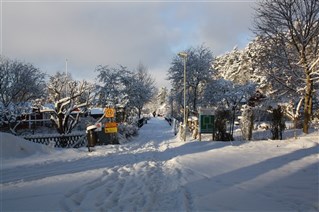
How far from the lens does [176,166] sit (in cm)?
1159

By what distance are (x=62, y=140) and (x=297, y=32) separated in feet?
53.1

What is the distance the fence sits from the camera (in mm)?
21812

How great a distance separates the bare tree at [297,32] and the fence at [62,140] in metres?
13.8

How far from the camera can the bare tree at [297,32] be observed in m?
20.8

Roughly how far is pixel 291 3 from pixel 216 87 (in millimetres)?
31558

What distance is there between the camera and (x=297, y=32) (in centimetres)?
2112

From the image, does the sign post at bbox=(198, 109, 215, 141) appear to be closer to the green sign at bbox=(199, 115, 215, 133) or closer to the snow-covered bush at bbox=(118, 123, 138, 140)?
the green sign at bbox=(199, 115, 215, 133)

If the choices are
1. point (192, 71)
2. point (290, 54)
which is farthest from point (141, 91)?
point (290, 54)

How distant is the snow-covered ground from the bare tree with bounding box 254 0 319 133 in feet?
25.2

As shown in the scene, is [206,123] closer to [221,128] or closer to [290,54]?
[221,128]

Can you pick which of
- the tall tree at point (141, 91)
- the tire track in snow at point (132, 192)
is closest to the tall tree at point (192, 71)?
the tall tree at point (141, 91)

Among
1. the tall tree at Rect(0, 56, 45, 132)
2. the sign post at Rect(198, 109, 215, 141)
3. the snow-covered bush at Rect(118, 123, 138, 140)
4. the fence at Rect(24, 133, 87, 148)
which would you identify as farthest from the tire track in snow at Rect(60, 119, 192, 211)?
the tall tree at Rect(0, 56, 45, 132)

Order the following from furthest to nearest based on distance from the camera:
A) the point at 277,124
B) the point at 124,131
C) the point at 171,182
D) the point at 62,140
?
the point at 124,131 → the point at 62,140 → the point at 277,124 → the point at 171,182

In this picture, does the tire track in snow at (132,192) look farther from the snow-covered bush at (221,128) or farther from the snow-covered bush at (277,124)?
the snow-covered bush at (277,124)
